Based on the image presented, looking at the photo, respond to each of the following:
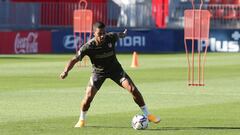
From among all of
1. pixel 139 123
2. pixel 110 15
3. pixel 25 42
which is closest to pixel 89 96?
pixel 139 123

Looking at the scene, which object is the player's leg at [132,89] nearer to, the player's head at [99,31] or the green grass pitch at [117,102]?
the green grass pitch at [117,102]

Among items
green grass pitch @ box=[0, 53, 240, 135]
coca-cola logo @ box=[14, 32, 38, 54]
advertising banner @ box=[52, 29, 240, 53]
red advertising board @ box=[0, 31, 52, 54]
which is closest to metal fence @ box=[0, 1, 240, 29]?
advertising banner @ box=[52, 29, 240, 53]

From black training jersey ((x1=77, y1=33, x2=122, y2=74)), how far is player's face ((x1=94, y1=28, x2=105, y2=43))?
8cm

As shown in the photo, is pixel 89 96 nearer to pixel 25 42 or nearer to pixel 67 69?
pixel 67 69

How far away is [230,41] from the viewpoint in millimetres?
51969

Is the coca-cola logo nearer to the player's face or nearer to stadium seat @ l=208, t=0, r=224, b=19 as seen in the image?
stadium seat @ l=208, t=0, r=224, b=19

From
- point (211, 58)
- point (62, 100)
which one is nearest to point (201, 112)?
point (62, 100)

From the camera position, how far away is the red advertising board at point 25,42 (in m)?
46.4

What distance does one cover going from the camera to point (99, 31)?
651 inches

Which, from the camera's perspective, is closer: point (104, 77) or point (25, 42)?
point (104, 77)

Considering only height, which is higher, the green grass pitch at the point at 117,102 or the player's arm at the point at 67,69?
the player's arm at the point at 67,69

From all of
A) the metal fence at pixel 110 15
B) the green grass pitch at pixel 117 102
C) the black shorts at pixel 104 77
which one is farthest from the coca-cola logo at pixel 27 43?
the black shorts at pixel 104 77

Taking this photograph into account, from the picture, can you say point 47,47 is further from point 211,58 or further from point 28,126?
point 28,126

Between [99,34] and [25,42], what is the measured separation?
102ft
